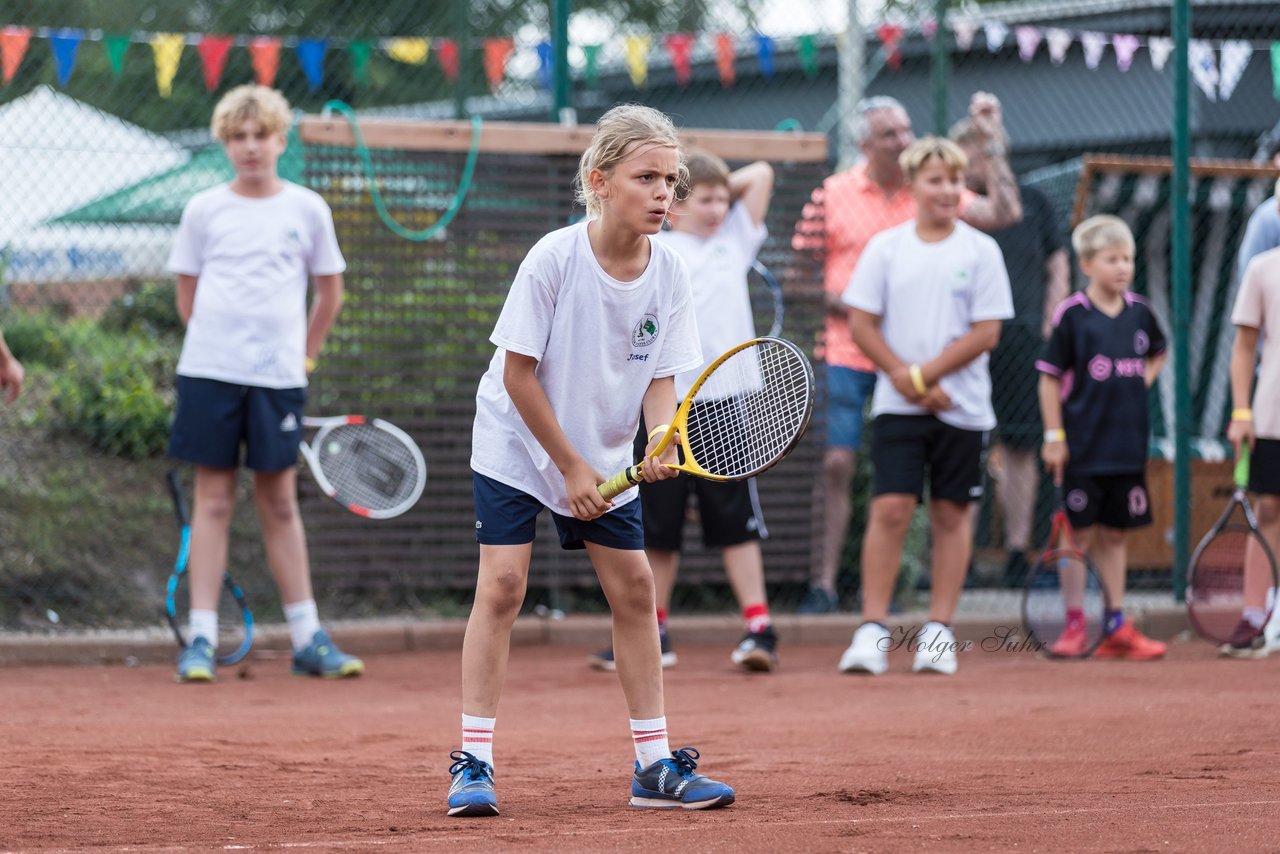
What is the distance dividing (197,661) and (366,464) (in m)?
1.24

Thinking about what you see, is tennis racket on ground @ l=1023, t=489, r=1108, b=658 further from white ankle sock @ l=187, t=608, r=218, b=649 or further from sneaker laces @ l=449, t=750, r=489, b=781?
sneaker laces @ l=449, t=750, r=489, b=781

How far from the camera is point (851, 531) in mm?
8312

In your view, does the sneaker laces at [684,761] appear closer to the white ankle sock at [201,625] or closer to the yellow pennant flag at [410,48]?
the white ankle sock at [201,625]

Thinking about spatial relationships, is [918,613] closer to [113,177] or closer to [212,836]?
[113,177]

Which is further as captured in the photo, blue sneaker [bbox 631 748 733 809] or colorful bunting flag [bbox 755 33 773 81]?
colorful bunting flag [bbox 755 33 773 81]

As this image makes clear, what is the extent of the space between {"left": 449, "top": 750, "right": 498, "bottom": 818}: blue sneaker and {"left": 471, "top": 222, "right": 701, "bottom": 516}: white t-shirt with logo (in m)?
0.63

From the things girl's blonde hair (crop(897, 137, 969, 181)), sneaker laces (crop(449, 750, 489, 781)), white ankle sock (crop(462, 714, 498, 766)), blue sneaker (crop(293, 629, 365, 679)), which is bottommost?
blue sneaker (crop(293, 629, 365, 679))

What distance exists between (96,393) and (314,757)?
381 centimetres

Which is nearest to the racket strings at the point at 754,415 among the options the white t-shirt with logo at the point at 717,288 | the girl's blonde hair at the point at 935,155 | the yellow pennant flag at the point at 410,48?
the white t-shirt with logo at the point at 717,288

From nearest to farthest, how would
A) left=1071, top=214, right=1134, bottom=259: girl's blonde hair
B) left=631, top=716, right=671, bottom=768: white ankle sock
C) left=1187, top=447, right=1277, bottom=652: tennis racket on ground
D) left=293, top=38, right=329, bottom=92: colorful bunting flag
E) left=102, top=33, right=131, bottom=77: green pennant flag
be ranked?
left=631, top=716, right=671, bottom=768: white ankle sock → left=1187, top=447, right=1277, bottom=652: tennis racket on ground → left=1071, top=214, right=1134, bottom=259: girl's blonde hair → left=102, top=33, right=131, bottom=77: green pennant flag → left=293, top=38, right=329, bottom=92: colorful bunting flag

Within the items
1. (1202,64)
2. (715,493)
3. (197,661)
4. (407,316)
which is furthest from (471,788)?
(1202,64)

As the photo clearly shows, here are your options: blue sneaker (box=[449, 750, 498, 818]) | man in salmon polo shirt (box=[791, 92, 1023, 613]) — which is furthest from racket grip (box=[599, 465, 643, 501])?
man in salmon polo shirt (box=[791, 92, 1023, 613])

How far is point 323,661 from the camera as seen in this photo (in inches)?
255

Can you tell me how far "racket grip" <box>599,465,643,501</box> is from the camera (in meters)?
3.77
